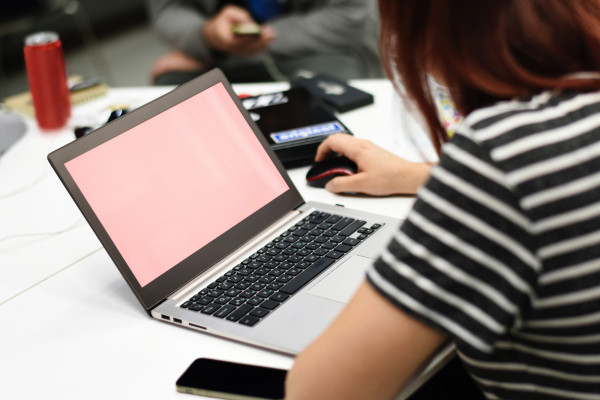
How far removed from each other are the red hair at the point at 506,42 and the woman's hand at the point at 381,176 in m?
0.45

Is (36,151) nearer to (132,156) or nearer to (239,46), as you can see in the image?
(132,156)

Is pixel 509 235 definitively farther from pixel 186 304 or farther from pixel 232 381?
pixel 186 304

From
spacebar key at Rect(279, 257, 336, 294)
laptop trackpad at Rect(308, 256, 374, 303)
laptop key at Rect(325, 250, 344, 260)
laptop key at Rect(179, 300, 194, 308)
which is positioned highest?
laptop key at Rect(179, 300, 194, 308)

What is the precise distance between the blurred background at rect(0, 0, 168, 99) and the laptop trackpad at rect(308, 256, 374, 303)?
9.39 ft

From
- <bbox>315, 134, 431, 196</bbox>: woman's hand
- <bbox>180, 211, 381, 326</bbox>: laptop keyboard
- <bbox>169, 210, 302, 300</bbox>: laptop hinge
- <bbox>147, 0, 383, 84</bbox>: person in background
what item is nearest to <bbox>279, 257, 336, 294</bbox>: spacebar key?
<bbox>180, 211, 381, 326</bbox>: laptop keyboard

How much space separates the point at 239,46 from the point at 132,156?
122 centimetres

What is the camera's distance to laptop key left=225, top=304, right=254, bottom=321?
0.82 metres

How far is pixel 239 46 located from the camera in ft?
6.81

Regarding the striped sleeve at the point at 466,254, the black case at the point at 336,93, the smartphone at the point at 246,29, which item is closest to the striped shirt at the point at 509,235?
the striped sleeve at the point at 466,254

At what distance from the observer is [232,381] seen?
73cm

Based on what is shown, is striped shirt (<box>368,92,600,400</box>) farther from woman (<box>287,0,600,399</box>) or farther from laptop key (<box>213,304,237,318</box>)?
laptop key (<box>213,304,237,318</box>)

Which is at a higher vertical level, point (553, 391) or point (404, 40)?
point (404, 40)

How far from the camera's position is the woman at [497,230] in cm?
54

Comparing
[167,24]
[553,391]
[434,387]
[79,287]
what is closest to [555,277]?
[553,391]
